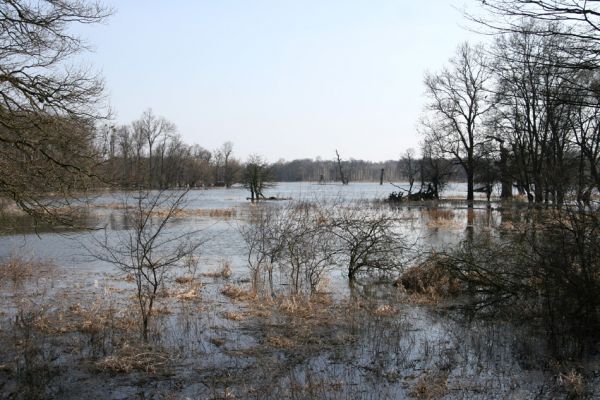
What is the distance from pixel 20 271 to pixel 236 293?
20.0 feet

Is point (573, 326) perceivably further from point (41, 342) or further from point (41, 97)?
point (41, 97)

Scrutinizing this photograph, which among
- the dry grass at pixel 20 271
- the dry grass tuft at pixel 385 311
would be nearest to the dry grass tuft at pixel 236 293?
the dry grass tuft at pixel 385 311

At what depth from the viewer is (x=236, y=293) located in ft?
39.2

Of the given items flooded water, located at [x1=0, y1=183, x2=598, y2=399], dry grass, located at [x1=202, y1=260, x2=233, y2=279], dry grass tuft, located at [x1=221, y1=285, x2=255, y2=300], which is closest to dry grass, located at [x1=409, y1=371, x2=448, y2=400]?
flooded water, located at [x1=0, y1=183, x2=598, y2=399]

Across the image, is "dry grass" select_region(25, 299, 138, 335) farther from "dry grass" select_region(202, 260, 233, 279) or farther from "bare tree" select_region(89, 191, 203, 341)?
"dry grass" select_region(202, 260, 233, 279)

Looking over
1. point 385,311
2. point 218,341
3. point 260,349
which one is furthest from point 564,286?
point 218,341

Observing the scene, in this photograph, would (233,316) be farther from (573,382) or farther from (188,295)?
(573,382)

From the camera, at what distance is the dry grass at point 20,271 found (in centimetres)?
1328

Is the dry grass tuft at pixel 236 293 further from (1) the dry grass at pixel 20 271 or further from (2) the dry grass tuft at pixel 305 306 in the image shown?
(1) the dry grass at pixel 20 271

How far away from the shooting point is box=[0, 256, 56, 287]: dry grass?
43.6ft

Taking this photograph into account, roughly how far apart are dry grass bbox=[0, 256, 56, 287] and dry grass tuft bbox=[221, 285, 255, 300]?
5080 mm

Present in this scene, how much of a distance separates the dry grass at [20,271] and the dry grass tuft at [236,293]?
508cm

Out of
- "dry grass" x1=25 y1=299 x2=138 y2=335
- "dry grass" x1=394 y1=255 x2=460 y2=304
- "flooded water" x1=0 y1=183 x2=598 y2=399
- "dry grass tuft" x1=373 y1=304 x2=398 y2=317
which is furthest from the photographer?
"dry grass" x1=394 y1=255 x2=460 y2=304

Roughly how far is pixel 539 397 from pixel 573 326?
240cm
